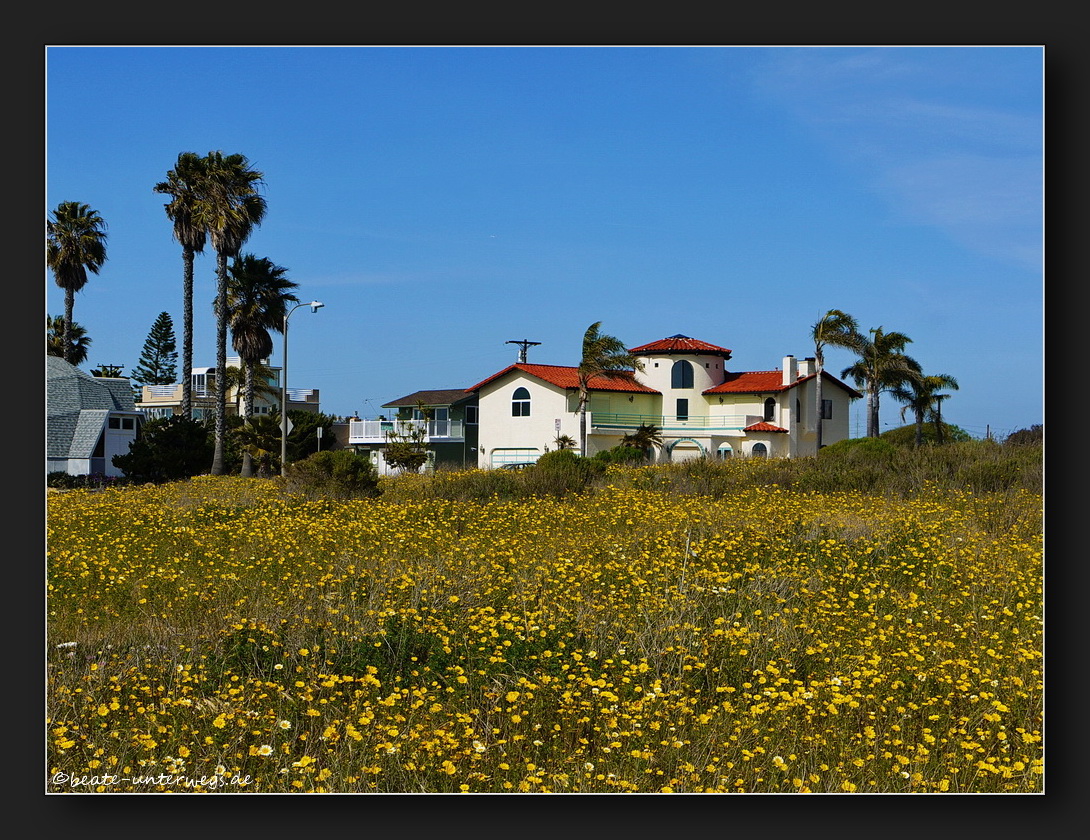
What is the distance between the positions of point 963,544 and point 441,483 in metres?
10.8

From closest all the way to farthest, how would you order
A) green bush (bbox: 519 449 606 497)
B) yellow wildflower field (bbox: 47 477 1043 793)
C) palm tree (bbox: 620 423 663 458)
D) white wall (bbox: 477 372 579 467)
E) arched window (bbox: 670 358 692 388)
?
1. yellow wildflower field (bbox: 47 477 1043 793)
2. green bush (bbox: 519 449 606 497)
3. white wall (bbox: 477 372 579 467)
4. palm tree (bbox: 620 423 663 458)
5. arched window (bbox: 670 358 692 388)

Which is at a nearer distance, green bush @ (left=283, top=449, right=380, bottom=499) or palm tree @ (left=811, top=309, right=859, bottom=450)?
green bush @ (left=283, top=449, right=380, bottom=499)

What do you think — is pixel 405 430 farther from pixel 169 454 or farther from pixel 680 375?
pixel 169 454

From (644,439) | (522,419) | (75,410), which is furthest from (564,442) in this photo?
(75,410)

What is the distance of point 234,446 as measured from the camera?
4128 centimetres

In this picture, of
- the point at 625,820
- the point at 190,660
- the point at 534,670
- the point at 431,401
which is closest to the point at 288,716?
the point at 190,660

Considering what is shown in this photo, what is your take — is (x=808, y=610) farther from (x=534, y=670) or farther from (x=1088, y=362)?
(x=1088, y=362)

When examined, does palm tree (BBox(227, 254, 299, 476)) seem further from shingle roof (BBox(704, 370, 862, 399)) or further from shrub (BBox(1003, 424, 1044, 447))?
shrub (BBox(1003, 424, 1044, 447))

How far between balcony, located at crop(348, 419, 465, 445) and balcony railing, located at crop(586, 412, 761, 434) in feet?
28.6

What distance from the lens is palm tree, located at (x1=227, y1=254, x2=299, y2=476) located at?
4334 cm

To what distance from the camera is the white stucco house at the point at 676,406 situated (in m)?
50.2

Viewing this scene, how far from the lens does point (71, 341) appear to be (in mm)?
53344

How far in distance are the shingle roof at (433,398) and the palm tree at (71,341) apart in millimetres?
16319

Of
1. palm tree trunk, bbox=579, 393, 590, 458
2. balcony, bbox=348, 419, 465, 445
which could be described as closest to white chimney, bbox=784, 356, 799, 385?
palm tree trunk, bbox=579, 393, 590, 458
